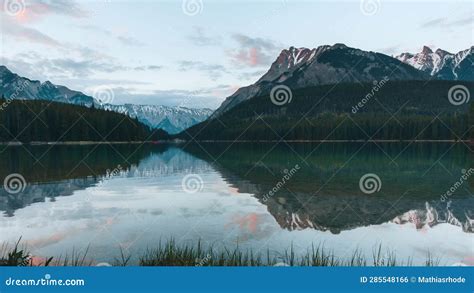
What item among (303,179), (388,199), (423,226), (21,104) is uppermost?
(21,104)

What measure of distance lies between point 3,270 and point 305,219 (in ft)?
59.0

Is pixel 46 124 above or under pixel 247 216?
above

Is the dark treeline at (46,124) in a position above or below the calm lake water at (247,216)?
above

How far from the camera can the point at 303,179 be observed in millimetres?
44500

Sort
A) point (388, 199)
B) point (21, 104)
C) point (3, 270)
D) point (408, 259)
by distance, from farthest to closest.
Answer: point (21, 104)
point (388, 199)
point (408, 259)
point (3, 270)

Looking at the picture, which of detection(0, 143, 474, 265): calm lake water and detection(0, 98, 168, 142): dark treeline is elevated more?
detection(0, 98, 168, 142): dark treeline

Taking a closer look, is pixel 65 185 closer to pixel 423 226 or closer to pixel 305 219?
pixel 305 219

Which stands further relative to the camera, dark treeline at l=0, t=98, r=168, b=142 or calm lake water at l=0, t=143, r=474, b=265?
dark treeline at l=0, t=98, r=168, b=142

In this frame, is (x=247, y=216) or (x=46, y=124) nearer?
(x=247, y=216)

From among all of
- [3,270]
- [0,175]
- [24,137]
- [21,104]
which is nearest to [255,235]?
[3,270]

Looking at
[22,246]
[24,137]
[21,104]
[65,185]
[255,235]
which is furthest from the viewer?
[21,104]

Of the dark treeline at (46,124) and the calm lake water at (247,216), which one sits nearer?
the calm lake water at (247,216)

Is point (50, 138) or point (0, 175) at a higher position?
point (50, 138)

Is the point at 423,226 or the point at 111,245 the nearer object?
the point at 111,245
